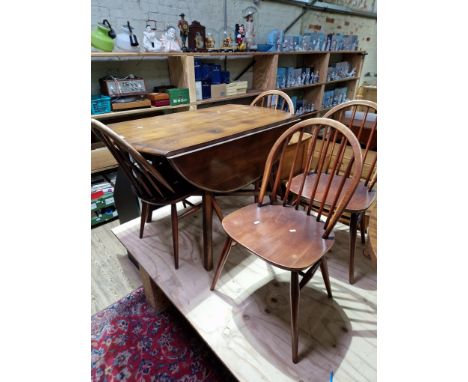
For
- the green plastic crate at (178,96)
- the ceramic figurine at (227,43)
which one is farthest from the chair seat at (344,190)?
the ceramic figurine at (227,43)

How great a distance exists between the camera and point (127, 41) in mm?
2240

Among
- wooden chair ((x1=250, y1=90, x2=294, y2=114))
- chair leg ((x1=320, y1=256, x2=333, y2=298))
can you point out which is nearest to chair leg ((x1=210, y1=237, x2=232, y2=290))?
chair leg ((x1=320, y1=256, x2=333, y2=298))

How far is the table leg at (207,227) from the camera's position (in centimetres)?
144

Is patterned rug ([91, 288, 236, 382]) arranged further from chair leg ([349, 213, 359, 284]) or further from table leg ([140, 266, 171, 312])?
chair leg ([349, 213, 359, 284])

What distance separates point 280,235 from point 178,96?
194 cm

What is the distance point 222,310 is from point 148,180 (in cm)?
77

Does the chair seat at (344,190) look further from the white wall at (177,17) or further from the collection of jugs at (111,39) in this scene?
the white wall at (177,17)

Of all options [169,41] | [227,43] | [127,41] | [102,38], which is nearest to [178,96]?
[169,41]

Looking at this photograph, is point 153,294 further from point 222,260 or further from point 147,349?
point 222,260

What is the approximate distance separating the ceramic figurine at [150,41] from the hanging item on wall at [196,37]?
0.39 m

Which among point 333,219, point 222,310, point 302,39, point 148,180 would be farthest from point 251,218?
point 302,39

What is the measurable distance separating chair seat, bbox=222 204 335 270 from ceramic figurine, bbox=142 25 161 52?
1.87 m
